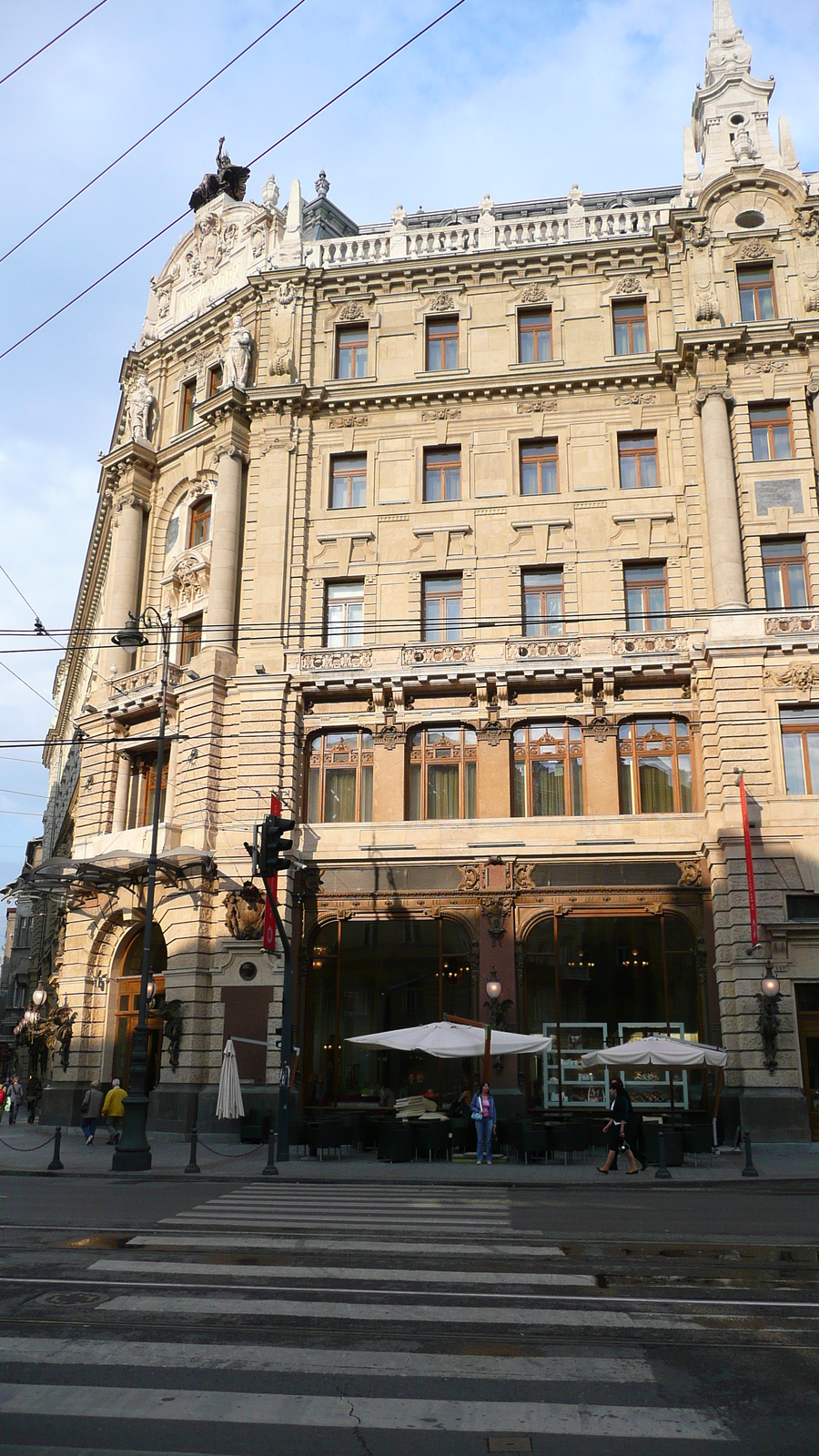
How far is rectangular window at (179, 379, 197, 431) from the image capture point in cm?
4016

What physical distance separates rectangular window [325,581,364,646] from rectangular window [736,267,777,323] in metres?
14.9

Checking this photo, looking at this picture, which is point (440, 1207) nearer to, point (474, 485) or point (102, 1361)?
point (102, 1361)

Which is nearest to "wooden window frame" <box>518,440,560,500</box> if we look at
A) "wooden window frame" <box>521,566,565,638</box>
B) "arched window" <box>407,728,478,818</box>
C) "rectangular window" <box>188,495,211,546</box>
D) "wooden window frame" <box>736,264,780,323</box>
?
"wooden window frame" <box>521,566,565,638</box>

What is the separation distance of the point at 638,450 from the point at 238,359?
13855 mm

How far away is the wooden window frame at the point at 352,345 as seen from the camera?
123 ft

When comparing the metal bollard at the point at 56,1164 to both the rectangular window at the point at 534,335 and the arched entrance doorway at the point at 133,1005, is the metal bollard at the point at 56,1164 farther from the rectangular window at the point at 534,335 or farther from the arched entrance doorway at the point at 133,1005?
the rectangular window at the point at 534,335

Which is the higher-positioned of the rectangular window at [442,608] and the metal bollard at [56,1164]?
the rectangular window at [442,608]

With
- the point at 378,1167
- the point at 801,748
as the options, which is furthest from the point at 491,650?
the point at 378,1167

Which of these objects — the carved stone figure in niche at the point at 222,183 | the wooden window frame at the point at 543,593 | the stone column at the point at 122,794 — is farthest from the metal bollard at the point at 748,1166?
the carved stone figure in niche at the point at 222,183

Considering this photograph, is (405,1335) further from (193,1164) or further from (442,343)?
(442,343)

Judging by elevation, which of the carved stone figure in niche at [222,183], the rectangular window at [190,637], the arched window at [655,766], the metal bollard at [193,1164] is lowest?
the metal bollard at [193,1164]

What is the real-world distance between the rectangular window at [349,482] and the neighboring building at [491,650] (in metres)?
0.17

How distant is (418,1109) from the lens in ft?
92.6

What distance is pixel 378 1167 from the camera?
2408cm
